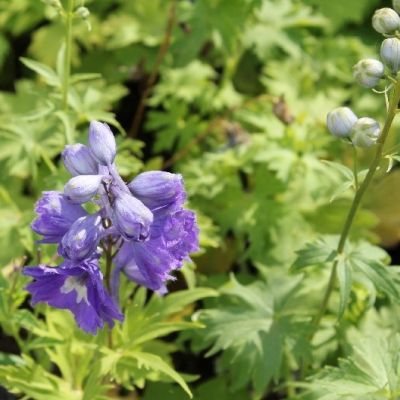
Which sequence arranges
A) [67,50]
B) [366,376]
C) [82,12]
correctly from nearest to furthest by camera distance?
[366,376] → [82,12] → [67,50]

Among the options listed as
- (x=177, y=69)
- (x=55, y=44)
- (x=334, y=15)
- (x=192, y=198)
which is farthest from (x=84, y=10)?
(x=334, y=15)

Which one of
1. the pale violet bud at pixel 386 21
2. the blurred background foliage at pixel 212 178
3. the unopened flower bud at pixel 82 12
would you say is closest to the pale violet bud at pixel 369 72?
the pale violet bud at pixel 386 21

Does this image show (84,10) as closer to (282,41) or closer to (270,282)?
(270,282)

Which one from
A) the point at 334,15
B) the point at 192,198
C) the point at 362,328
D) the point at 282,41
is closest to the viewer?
the point at 362,328

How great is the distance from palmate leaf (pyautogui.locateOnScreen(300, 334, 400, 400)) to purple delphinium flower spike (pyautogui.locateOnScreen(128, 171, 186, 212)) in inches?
34.7

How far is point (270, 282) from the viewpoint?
3.51 metres

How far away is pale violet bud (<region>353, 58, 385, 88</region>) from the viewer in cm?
244

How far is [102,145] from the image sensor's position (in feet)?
7.66

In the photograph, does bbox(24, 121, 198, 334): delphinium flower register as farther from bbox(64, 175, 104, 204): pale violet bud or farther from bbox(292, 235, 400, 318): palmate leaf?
bbox(292, 235, 400, 318): palmate leaf

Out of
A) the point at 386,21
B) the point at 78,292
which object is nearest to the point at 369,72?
the point at 386,21

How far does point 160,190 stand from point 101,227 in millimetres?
221

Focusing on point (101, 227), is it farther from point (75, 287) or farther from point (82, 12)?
point (82, 12)

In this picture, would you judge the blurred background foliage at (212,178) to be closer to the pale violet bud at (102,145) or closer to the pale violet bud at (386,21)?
the pale violet bud at (386,21)

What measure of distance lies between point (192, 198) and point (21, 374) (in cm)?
149
